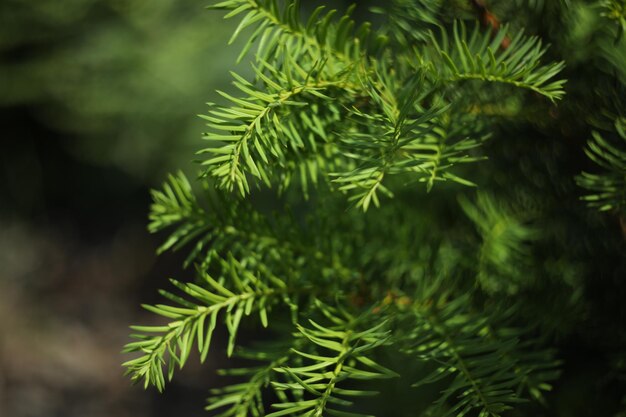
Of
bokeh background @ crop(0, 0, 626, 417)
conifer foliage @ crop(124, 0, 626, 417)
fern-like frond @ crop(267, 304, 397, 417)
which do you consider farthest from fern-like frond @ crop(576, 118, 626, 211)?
bokeh background @ crop(0, 0, 626, 417)

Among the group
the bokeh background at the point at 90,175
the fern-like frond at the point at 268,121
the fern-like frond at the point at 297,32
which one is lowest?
the fern-like frond at the point at 268,121

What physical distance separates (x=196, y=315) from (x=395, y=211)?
0.18m

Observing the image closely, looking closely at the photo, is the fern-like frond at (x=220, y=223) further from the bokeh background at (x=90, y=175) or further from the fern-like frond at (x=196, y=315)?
the bokeh background at (x=90, y=175)

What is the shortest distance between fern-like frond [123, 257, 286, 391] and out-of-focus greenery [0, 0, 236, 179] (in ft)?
3.13

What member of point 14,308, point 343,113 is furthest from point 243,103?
point 14,308

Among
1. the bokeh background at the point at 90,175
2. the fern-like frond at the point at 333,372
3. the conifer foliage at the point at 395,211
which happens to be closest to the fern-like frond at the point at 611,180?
the conifer foliage at the point at 395,211

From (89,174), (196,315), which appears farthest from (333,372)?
(89,174)

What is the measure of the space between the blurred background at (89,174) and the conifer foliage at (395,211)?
2.96 ft

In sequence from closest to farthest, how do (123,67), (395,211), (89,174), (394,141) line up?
(394,141) < (395,211) < (123,67) < (89,174)

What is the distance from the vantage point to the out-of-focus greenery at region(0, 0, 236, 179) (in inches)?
51.0

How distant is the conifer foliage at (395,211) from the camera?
1.09 ft

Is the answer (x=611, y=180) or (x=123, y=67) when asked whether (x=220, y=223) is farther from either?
(x=123, y=67)

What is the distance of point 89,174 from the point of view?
1.80 meters

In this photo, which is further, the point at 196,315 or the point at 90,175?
the point at 90,175
